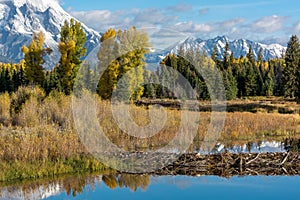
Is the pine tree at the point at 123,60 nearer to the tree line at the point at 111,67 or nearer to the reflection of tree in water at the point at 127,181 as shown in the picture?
the tree line at the point at 111,67

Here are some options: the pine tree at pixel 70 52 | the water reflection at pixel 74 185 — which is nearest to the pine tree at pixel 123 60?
the pine tree at pixel 70 52

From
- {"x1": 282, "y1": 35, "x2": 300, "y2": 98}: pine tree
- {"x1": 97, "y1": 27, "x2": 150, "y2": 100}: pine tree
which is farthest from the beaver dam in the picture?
{"x1": 282, "y1": 35, "x2": 300, "y2": 98}: pine tree

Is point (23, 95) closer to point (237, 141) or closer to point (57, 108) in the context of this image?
point (57, 108)

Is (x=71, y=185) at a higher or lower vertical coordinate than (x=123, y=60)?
lower

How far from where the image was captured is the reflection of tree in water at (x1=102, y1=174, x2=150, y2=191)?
13938 millimetres

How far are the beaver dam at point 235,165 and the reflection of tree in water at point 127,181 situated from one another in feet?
2.33

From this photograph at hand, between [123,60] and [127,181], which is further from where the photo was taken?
[123,60]

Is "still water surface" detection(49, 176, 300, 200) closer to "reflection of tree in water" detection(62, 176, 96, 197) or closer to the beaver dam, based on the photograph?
"reflection of tree in water" detection(62, 176, 96, 197)

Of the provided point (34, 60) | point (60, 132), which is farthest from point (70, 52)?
point (60, 132)

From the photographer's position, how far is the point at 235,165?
1555cm

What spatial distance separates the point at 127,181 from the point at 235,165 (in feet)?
12.4

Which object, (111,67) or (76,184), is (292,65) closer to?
(111,67)

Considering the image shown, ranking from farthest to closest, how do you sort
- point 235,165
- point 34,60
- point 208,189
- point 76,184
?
point 34,60 < point 235,165 < point 76,184 < point 208,189

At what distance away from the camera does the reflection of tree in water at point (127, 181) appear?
13.9 metres
